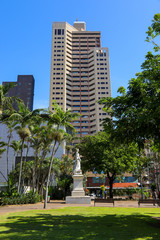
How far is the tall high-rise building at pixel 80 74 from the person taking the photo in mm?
107312

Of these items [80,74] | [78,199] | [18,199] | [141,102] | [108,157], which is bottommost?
[78,199]

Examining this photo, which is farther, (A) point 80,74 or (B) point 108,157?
(A) point 80,74

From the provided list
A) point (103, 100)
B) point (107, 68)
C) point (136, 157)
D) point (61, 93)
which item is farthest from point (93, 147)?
point (107, 68)

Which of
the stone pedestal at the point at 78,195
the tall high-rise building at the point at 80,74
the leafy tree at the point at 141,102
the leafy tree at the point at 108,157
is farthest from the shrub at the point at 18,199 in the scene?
the tall high-rise building at the point at 80,74

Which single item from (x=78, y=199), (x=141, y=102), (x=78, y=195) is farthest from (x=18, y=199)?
(x=141, y=102)

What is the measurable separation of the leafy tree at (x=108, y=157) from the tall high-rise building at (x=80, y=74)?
6851 centimetres

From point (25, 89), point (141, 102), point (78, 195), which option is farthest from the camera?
point (25, 89)

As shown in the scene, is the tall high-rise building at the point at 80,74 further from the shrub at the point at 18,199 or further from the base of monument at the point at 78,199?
the shrub at the point at 18,199

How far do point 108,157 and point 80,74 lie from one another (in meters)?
92.2

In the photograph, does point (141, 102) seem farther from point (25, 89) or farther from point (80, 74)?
point (25, 89)

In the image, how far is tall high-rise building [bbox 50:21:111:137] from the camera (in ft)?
352

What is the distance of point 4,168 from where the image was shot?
2506 inches

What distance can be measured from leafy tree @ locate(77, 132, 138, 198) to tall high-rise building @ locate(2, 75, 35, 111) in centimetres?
10917

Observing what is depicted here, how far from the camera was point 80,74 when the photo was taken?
A: 11819 centimetres
